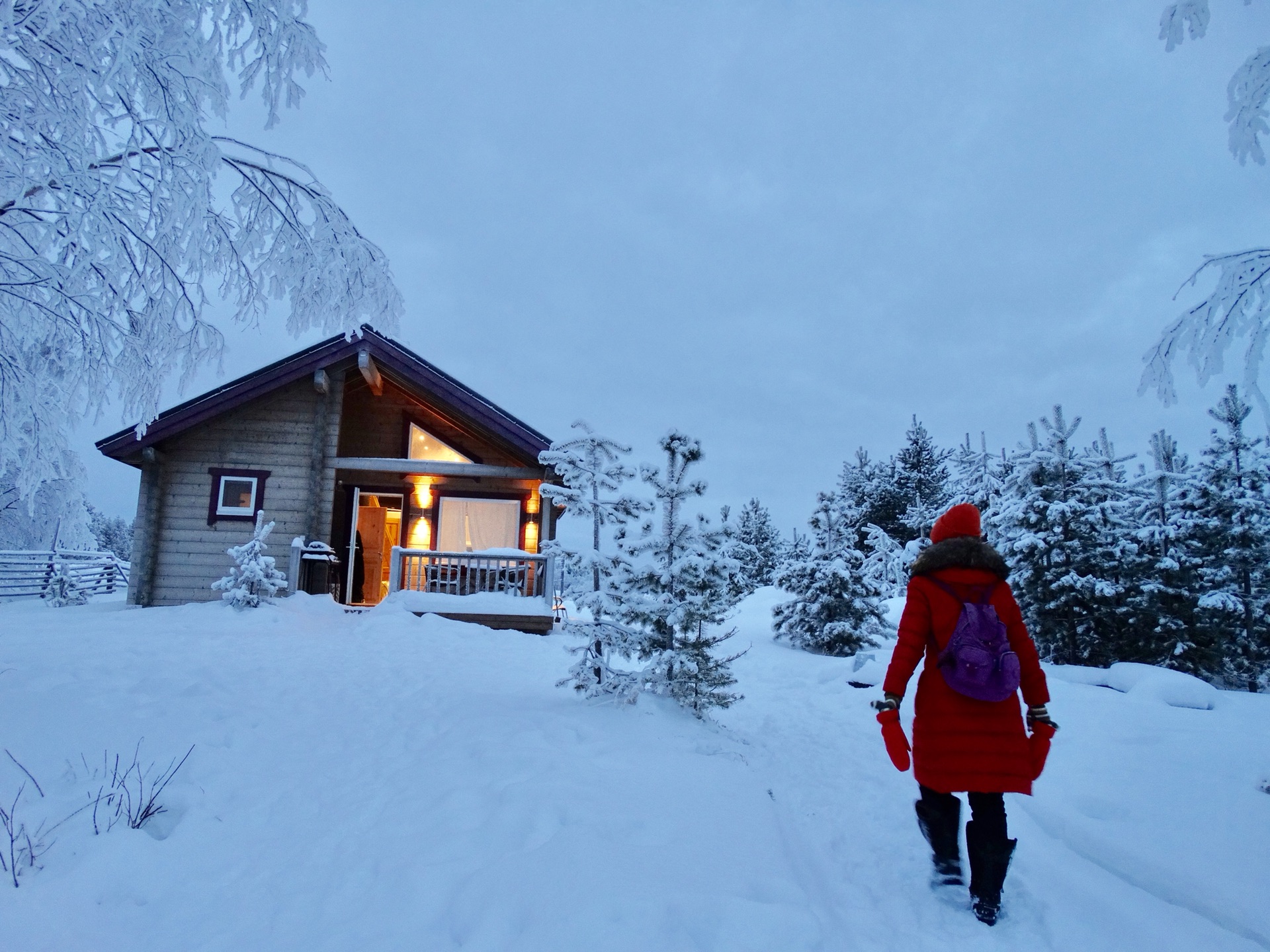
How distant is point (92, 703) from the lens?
4273 millimetres

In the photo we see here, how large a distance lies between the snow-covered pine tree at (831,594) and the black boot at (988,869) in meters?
8.82

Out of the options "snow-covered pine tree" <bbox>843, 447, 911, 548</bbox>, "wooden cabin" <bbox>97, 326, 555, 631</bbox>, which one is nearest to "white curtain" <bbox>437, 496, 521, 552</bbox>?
"wooden cabin" <bbox>97, 326, 555, 631</bbox>

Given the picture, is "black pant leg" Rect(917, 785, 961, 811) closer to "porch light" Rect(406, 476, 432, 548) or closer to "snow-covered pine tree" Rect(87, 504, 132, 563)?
"porch light" Rect(406, 476, 432, 548)

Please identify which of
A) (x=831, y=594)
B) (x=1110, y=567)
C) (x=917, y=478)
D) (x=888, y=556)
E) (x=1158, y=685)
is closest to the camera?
(x=1158, y=685)

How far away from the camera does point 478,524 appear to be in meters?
14.3

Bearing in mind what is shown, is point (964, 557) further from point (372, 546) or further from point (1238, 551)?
point (372, 546)

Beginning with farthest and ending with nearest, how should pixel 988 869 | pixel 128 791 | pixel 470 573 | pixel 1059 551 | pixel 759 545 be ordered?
1. pixel 759 545
2. pixel 470 573
3. pixel 1059 551
4. pixel 128 791
5. pixel 988 869

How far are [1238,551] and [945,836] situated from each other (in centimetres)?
1431

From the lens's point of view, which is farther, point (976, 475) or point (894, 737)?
point (976, 475)

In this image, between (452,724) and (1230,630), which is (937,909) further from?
(1230,630)

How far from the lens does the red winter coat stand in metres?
2.58

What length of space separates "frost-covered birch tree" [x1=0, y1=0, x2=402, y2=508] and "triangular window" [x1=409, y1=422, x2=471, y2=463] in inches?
353

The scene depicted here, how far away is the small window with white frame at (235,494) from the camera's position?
12.6m

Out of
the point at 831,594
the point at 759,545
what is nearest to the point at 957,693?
the point at 831,594
